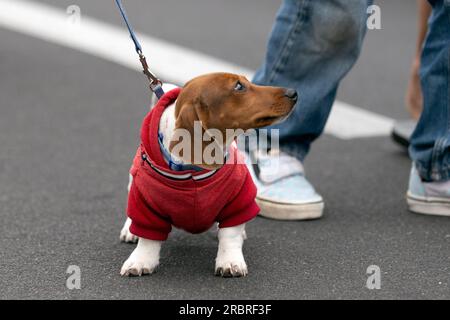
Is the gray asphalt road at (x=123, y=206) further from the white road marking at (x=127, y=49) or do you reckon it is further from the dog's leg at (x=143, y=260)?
the white road marking at (x=127, y=49)

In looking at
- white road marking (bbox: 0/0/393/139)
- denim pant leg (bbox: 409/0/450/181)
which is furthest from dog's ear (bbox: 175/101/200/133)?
white road marking (bbox: 0/0/393/139)

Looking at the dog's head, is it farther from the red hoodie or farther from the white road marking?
the white road marking

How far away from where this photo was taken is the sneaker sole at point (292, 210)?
11.8 feet

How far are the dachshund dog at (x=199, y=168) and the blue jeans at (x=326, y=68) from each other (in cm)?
71

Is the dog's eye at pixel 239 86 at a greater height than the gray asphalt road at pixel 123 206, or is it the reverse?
the dog's eye at pixel 239 86

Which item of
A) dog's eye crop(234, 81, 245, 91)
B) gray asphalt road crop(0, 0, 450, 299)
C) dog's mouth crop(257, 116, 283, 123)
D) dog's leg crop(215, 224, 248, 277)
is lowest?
gray asphalt road crop(0, 0, 450, 299)

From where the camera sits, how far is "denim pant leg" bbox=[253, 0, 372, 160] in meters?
3.52

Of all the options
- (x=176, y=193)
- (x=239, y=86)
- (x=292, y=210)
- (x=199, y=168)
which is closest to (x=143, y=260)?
(x=176, y=193)

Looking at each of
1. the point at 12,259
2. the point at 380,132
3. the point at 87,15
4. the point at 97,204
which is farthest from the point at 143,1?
the point at 12,259

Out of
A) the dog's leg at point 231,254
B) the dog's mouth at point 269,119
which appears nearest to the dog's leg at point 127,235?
the dog's leg at point 231,254

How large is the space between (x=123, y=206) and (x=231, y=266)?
906 mm

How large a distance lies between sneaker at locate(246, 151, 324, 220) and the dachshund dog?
0.51 metres
